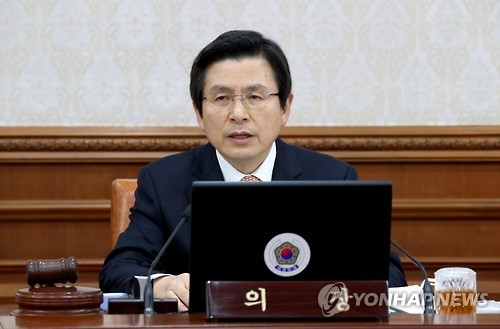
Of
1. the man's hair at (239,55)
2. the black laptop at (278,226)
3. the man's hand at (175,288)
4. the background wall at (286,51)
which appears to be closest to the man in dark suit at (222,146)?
the man's hair at (239,55)

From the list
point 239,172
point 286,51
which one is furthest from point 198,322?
point 286,51

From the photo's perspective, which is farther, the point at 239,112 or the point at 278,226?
the point at 239,112

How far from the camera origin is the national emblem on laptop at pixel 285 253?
181 cm

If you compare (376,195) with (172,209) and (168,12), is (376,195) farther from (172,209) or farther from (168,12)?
(168,12)

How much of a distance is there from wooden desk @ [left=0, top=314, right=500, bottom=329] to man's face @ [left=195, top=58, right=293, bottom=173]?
40.3 inches

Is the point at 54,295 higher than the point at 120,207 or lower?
lower

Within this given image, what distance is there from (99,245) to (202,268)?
2.27 m

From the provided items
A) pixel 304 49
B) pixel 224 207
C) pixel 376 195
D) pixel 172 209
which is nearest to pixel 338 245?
pixel 376 195

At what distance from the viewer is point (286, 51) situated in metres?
4.02

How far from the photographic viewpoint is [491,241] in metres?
4.08

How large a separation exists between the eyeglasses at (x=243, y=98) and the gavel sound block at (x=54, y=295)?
2.97ft

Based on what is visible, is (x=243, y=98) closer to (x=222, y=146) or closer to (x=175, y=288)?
(x=222, y=146)

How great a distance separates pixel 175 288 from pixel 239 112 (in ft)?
2.29

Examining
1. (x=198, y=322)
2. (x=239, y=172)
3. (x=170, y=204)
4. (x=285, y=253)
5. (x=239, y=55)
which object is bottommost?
(x=198, y=322)
